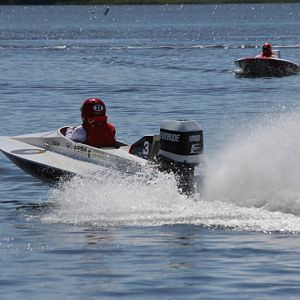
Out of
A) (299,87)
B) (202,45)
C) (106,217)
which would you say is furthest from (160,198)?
(202,45)

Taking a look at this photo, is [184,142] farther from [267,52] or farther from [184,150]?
[267,52]

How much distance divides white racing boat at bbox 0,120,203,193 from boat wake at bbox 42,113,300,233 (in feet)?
0.68

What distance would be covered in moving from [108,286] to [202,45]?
55.7 metres

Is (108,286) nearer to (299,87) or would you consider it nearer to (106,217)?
(106,217)

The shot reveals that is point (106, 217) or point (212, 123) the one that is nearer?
point (106, 217)

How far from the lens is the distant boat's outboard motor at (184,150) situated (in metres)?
14.8

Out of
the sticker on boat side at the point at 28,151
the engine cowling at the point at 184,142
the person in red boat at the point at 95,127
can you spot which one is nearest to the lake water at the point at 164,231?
the engine cowling at the point at 184,142

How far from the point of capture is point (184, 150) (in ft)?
48.6

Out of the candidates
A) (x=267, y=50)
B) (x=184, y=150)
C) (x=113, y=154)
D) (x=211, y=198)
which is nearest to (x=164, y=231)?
(x=211, y=198)

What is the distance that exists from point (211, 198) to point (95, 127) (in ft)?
8.69

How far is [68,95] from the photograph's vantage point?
34.8 m

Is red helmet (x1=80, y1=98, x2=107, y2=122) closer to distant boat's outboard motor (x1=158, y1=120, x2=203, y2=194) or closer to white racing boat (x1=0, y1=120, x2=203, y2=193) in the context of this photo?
white racing boat (x1=0, y1=120, x2=203, y2=193)

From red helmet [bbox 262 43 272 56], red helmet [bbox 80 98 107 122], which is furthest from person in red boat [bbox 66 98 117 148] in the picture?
red helmet [bbox 262 43 272 56]

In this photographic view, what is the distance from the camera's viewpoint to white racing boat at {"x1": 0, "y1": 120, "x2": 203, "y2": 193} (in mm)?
14836
